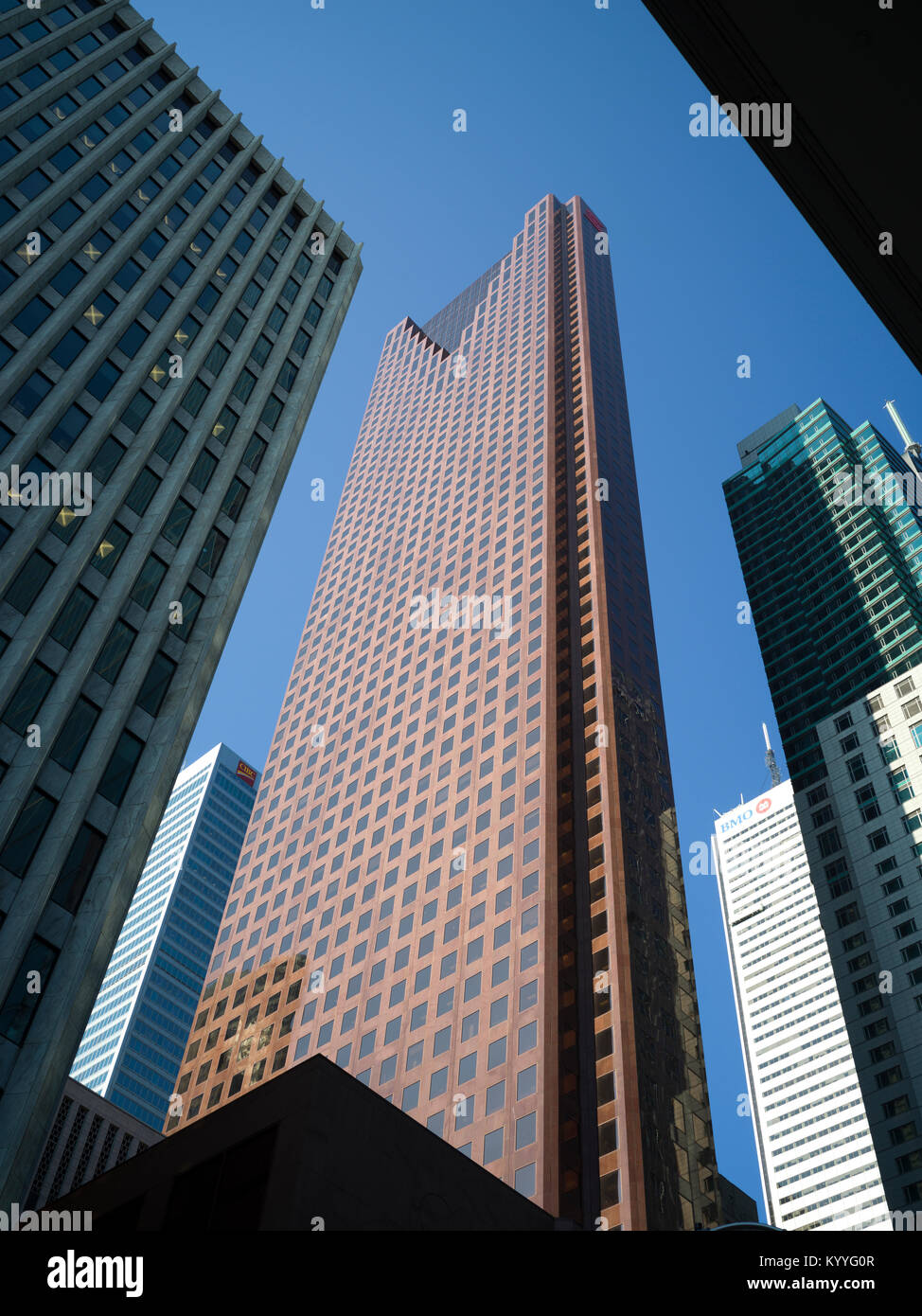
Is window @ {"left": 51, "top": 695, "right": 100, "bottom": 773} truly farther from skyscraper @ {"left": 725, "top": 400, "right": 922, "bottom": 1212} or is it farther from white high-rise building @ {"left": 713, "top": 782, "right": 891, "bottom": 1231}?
white high-rise building @ {"left": 713, "top": 782, "right": 891, "bottom": 1231}

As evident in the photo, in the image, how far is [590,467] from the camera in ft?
375

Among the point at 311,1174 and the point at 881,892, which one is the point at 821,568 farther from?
the point at 311,1174

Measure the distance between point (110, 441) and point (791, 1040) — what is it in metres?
164

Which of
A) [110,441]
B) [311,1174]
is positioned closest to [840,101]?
[311,1174]

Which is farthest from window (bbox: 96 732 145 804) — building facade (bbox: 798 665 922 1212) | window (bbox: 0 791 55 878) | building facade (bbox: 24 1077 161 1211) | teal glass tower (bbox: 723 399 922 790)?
teal glass tower (bbox: 723 399 922 790)

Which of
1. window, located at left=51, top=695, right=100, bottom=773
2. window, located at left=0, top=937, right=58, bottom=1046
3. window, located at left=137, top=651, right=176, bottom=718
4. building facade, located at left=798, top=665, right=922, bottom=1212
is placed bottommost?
window, located at left=0, top=937, right=58, bottom=1046

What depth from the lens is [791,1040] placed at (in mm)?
169875

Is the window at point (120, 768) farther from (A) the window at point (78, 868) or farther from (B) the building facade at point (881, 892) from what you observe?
(B) the building facade at point (881, 892)

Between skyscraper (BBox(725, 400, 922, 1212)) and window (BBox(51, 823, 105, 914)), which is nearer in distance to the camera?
window (BBox(51, 823, 105, 914))

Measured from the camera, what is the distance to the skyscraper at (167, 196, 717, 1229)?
6731cm

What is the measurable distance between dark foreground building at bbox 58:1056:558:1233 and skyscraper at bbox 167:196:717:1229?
44.9m
